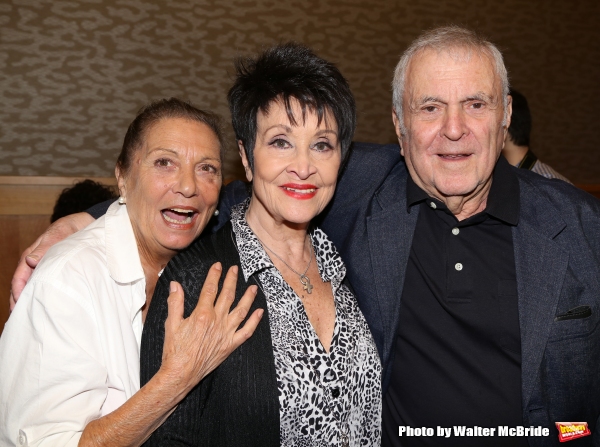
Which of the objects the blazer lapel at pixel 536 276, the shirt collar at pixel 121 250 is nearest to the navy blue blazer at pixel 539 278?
the blazer lapel at pixel 536 276

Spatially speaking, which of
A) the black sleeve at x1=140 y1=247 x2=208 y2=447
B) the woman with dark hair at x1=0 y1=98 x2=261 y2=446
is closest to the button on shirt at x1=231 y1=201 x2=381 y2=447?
the woman with dark hair at x1=0 y1=98 x2=261 y2=446

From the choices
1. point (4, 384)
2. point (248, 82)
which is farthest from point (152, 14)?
point (4, 384)

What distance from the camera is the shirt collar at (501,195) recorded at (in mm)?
1942

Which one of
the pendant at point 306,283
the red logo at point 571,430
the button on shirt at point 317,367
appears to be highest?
the pendant at point 306,283

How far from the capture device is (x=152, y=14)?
4.48 meters

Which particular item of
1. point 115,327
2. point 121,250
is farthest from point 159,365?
point 121,250

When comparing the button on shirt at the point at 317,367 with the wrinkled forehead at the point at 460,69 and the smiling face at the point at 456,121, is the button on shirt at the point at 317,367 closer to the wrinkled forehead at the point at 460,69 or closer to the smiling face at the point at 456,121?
the smiling face at the point at 456,121

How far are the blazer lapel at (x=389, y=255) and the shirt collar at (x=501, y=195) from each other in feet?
0.15

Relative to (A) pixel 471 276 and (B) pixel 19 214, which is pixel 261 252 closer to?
(A) pixel 471 276

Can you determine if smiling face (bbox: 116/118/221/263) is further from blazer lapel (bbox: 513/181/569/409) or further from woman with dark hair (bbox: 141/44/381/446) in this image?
blazer lapel (bbox: 513/181/569/409)

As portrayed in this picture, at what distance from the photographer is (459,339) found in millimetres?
1849

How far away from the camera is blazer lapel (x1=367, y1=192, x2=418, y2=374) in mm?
1848

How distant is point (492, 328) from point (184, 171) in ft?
3.93

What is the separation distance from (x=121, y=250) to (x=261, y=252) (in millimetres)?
456
